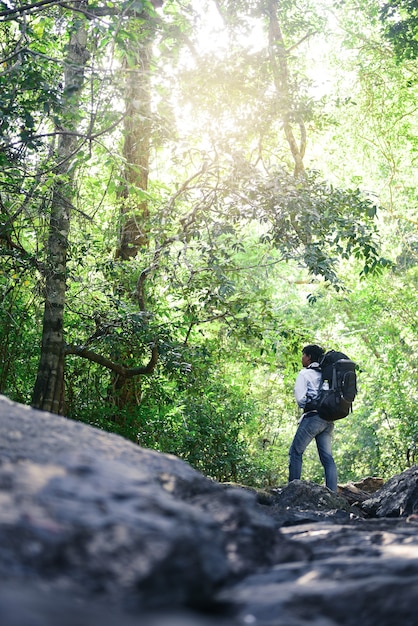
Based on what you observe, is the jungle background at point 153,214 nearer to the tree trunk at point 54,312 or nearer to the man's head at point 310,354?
the tree trunk at point 54,312

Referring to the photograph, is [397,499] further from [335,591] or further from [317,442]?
[335,591]

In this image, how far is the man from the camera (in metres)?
7.85

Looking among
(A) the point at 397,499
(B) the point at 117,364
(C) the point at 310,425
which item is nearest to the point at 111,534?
(A) the point at 397,499

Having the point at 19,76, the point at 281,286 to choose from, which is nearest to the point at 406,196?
the point at 281,286

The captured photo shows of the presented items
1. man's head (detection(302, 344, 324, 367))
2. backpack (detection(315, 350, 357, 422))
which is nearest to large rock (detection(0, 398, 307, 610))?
backpack (detection(315, 350, 357, 422))

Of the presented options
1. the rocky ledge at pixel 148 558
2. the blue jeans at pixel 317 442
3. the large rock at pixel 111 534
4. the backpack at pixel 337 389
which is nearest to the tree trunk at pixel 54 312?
the blue jeans at pixel 317 442

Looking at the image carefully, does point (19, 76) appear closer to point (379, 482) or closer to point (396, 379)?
point (379, 482)

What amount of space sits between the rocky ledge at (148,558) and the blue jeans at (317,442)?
5142mm

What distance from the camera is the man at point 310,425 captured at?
7.85 metres

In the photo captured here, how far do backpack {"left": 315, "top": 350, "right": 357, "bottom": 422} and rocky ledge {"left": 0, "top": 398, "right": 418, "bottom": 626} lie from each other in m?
4.81

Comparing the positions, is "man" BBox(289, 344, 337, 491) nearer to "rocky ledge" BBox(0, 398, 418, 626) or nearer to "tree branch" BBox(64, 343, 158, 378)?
"tree branch" BBox(64, 343, 158, 378)

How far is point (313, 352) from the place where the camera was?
8.16m

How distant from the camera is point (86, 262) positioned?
10.2 metres

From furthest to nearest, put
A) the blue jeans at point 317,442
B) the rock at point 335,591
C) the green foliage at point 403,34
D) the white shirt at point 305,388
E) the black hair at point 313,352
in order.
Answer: the green foliage at point 403,34 < the black hair at point 313,352 < the blue jeans at point 317,442 < the white shirt at point 305,388 < the rock at point 335,591
